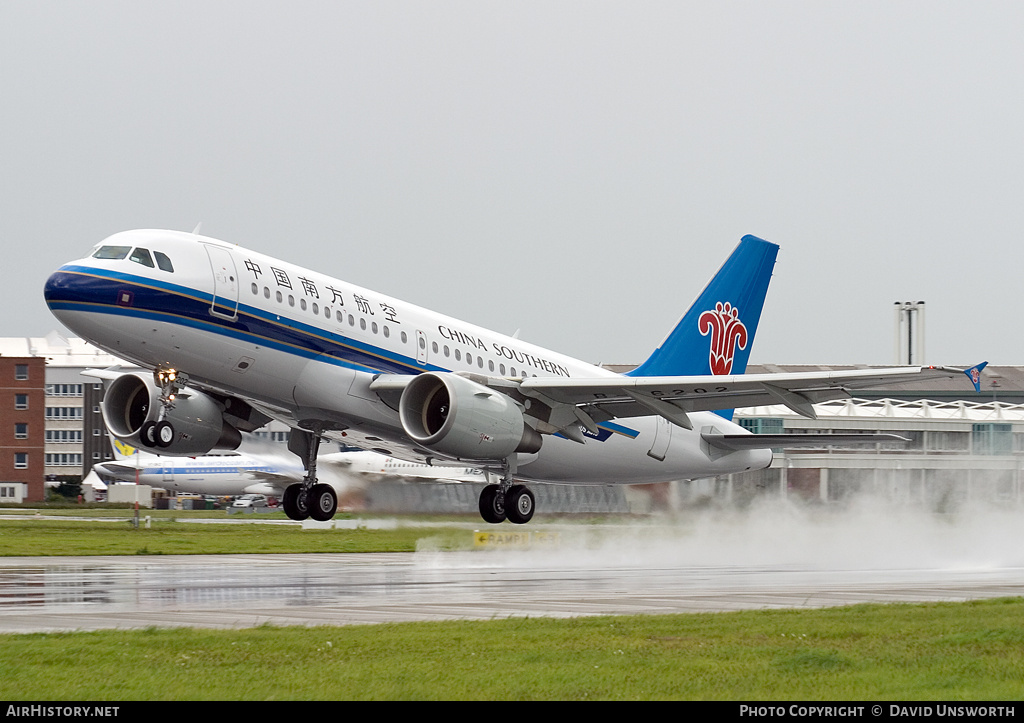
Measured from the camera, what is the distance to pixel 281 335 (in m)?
25.6

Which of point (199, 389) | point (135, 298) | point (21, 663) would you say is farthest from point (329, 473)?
point (21, 663)

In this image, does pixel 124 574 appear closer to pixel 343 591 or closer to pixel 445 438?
pixel 343 591

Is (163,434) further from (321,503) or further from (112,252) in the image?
(112,252)

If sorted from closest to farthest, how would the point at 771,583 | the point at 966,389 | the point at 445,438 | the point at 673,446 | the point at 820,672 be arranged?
the point at 820,672 < the point at 445,438 < the point at 771,583 < the point at 673,446 < the point at 966,389

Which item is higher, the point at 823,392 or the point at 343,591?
the point at 823,392

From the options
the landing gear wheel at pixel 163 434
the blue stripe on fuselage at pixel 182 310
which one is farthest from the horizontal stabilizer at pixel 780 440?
the landing gear wheel at pixel 163 434

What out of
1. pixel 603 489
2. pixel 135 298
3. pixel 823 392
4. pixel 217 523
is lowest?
pixel 217 523

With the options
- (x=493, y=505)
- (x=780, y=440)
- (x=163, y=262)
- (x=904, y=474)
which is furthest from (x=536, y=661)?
(x=904, y=474)

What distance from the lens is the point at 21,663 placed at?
15367 millimetres

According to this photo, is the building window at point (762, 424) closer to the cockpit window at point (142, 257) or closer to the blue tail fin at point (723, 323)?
the blue tail fin at point (723, 323)

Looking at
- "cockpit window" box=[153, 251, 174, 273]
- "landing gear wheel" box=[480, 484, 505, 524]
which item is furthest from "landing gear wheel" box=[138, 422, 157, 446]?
"landing gear wheel" box=[480, 484, 505, 524]

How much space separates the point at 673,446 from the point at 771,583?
15.9 feet

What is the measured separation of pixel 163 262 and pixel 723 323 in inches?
694

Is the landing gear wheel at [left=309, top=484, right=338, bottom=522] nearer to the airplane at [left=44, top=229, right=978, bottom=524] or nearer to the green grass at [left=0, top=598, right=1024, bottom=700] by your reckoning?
the airplane at [left=44, top=229, right=978, bottom=524]
